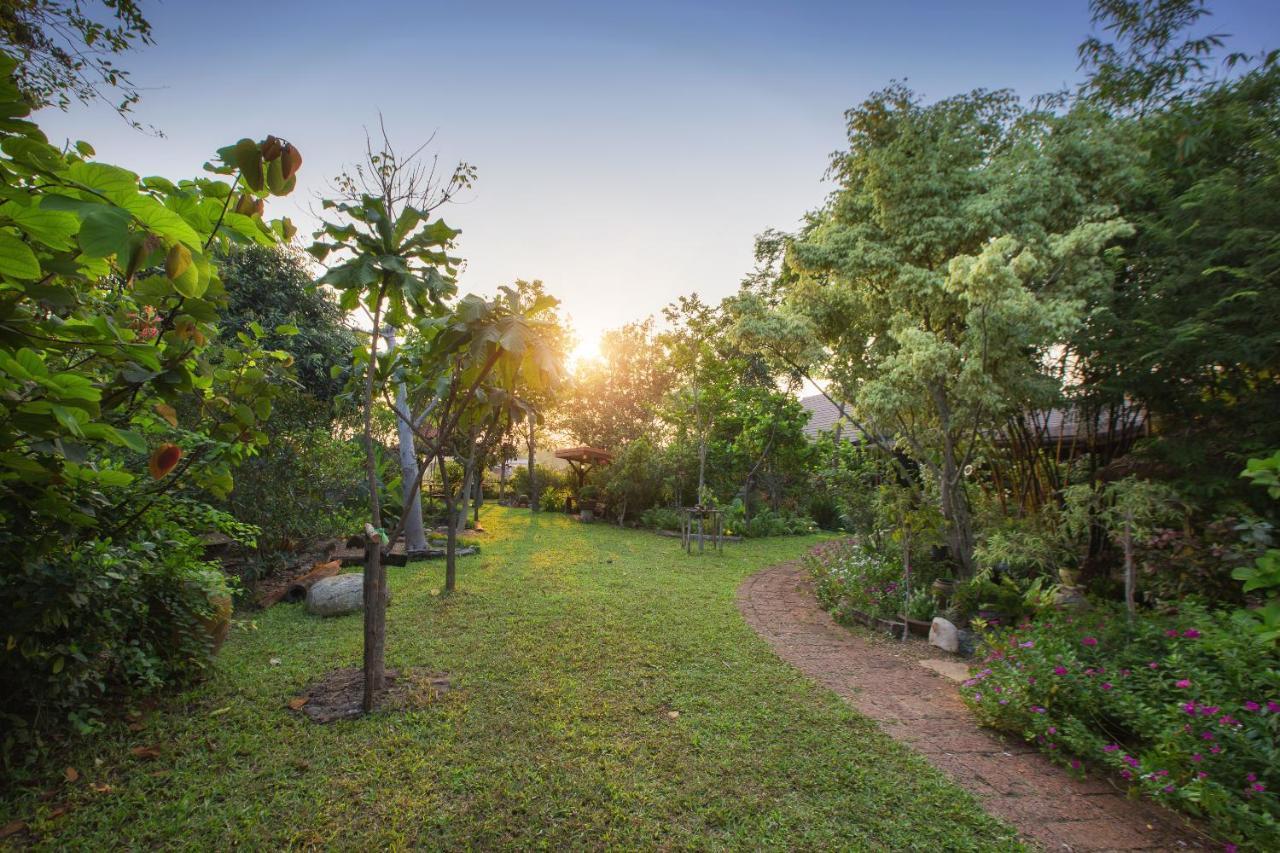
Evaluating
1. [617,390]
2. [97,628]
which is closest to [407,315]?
[97,628]

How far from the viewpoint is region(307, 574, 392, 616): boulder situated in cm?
504

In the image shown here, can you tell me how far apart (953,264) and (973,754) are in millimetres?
3984

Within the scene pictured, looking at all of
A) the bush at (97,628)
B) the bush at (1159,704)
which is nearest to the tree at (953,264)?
the bush at (1159,704)

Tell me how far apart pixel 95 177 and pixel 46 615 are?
2469 millimetres

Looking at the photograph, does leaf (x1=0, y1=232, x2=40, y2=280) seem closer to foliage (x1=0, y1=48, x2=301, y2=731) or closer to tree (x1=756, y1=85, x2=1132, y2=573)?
foliage (x1=0, y1=48, x2=301, y2=731)

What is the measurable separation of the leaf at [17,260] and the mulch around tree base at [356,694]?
299 centimetres

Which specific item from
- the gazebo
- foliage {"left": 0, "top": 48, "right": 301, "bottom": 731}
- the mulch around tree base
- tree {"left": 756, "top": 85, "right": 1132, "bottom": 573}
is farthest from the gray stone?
the gazebo

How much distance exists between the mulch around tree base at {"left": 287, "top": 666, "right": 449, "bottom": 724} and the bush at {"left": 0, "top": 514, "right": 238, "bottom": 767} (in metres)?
0.76

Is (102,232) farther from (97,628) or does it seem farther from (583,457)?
(583,457)

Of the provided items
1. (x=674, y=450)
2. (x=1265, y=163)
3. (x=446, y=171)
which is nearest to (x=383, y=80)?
(x=446, y=171)

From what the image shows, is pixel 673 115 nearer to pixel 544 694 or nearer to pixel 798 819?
pixel 544 694

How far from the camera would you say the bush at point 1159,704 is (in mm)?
2133

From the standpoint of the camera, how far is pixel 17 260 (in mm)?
896

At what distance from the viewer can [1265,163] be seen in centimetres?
400
